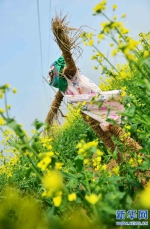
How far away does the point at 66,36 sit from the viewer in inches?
115

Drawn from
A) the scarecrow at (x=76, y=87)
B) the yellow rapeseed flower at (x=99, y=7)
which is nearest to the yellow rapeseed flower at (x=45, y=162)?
the yellow rapeseed flower at (x=99, y=7)

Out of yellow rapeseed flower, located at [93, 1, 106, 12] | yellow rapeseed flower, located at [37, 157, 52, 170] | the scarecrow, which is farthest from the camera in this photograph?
the scarecrow

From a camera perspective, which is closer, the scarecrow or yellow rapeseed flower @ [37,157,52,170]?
yellow rapeseed flower @ [37,157,52,170]

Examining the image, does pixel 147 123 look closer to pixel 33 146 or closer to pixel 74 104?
pixel 33 146

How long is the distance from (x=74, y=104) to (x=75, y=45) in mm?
467

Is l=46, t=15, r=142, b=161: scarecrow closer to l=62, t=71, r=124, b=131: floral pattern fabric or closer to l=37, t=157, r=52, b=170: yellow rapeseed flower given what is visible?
l=62, t=71, r=124, b=131: floral pattern fabric

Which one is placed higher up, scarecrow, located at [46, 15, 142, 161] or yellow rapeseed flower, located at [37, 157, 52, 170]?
scarecrow, located at [46, 15, 142, 161]

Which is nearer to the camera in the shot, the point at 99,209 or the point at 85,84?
the point at 99,209

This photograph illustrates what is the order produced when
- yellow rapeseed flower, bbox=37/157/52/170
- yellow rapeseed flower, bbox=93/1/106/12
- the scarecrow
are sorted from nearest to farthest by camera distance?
1. yellow rapeseed flower, bbox=37/157/52/170
2. yellow rapeseed flower, bbox=93/1/106/12
3. the scarecrow

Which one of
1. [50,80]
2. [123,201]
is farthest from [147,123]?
[50,80]

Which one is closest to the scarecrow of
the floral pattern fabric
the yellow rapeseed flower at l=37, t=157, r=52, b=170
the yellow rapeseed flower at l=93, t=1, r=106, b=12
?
the floral pattern fabric

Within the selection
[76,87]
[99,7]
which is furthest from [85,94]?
[99,7]

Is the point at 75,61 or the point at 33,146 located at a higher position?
the point at 75,61

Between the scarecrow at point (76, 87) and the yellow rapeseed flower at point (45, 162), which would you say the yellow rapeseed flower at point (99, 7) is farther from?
the scarecrow at point (76, 87)
